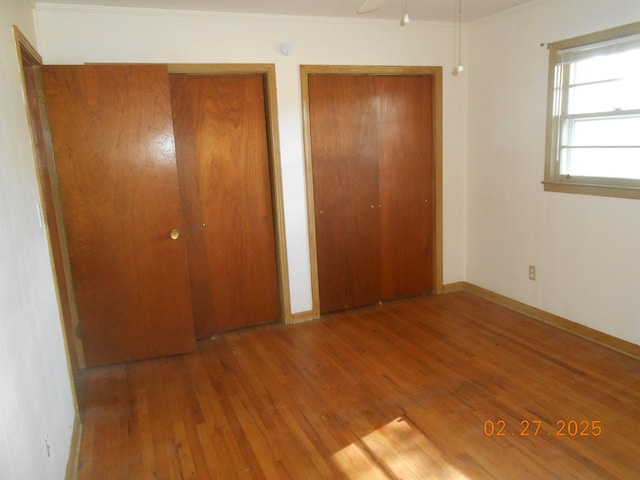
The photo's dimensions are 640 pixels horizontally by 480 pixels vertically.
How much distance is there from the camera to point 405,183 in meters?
4.23

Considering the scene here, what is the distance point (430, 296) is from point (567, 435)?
2193 mm

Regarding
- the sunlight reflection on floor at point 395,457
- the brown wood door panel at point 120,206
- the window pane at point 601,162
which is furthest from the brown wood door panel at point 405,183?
the sunlight reflection on floor at point 395,457

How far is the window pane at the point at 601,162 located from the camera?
2.96 meters

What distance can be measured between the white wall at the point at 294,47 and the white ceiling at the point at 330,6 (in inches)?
3.2

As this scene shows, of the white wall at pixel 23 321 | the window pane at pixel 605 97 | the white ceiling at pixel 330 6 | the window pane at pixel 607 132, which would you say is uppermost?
the white ceiling at pixel 330 6

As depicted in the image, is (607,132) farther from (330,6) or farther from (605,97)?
(330,6)

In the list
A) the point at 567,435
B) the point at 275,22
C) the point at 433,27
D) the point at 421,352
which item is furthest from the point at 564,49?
the point at 567,435

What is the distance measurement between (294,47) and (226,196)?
125cm

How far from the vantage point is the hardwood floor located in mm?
2168

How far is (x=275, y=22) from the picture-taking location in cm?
353

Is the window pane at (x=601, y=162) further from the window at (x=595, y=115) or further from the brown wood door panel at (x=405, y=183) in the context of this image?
the brown wood door panel at (x=405, y=183)

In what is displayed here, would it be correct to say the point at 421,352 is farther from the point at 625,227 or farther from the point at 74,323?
the point at 74,323

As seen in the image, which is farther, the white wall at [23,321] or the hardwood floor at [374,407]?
the hardwood floor at [374,407]

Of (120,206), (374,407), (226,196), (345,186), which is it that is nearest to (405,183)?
(345,186)
